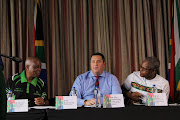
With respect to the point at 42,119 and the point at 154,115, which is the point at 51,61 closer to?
the point at 42,119

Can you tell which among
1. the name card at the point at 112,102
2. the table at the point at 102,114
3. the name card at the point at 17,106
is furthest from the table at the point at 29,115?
the name card at the point at 112,102

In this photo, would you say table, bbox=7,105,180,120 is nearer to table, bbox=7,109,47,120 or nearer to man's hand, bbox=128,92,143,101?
table, bbox=7,109,47,120

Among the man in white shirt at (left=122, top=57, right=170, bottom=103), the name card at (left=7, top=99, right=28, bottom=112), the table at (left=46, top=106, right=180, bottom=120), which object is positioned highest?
the man in white shirt at (left=122, top=57, right=170, bottom=103)

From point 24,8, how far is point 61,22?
65cm

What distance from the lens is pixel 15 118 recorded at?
A: 77.1 inches

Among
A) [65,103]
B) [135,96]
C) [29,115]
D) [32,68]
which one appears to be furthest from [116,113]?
[32,68]

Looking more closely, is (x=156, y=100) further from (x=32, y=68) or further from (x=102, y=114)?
(x=32, y=68)

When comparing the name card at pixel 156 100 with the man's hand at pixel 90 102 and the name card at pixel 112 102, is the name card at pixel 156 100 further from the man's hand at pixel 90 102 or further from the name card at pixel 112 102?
the man's hand at pixel 90 102

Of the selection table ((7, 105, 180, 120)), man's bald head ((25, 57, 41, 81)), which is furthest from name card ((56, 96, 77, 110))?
man's bald head ((25, 57, 41, 81))

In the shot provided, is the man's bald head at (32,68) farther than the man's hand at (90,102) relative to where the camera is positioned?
Yes

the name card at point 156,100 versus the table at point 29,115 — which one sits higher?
the name card at point 156,100

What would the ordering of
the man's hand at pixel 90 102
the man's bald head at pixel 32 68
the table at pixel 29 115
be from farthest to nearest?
the man's bald head at pixel 32 68, the man's hand at pixel 90 102, the table at pixel 29 115

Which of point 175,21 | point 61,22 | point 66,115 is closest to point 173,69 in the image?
point 175,21

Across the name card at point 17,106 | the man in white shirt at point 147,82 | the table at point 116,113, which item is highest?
the man in white shirt at point 147,82
